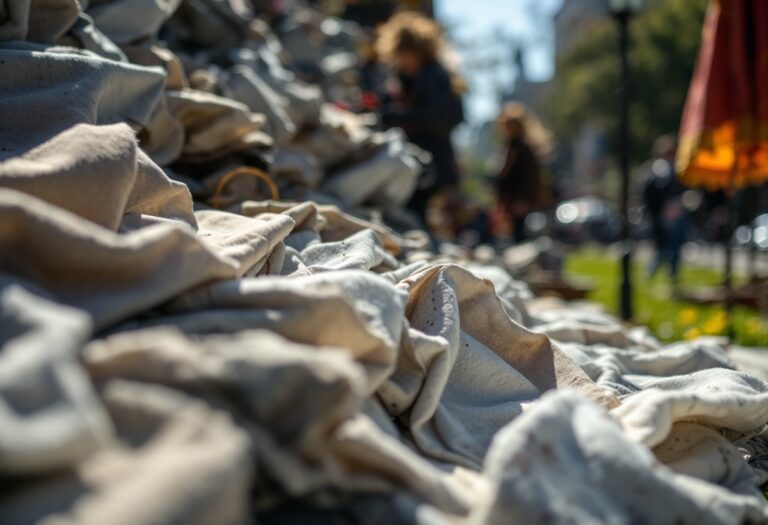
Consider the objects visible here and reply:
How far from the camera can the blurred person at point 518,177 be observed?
9.21 metres

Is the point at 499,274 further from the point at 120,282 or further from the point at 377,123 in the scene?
the point at 377,123

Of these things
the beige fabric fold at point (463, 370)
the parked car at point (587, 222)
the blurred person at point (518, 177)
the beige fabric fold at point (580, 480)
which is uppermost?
the beige fabric fold at point (580, 480)

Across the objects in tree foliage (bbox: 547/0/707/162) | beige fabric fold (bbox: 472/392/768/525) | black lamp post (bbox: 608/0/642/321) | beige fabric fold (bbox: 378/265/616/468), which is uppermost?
beige fabric fold (bbox: 472/392/768/525)

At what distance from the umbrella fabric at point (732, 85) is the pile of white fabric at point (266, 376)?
9.54 ft

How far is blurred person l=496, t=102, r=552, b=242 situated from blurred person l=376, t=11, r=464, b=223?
2.44 m

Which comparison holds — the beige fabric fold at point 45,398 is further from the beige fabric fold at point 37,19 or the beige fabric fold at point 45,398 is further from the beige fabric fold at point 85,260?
the beige fabric fold at point 37,19

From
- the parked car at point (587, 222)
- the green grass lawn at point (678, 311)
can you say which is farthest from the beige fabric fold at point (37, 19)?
the parked car at point (587, 222)

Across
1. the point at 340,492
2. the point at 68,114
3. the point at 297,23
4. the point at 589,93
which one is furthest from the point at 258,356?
the point at 589,93

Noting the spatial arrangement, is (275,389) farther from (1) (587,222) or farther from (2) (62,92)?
(1) (587,222)

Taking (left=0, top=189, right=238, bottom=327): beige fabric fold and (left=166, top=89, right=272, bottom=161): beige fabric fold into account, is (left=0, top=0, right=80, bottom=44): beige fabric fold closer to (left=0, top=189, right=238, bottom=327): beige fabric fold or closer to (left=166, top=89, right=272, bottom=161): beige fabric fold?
(left=166, top=89, right=272, bottom=161): beige fabric fold

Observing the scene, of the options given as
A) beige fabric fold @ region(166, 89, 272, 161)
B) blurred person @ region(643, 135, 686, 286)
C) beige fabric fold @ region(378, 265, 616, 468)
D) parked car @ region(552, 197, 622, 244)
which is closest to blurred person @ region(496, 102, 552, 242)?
blurred person @ region(643, 135, 686, 286)

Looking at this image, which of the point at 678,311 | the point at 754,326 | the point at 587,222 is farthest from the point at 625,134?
the point at 587,222

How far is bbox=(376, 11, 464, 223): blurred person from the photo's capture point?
6.43m

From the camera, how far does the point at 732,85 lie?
17.5 ft
